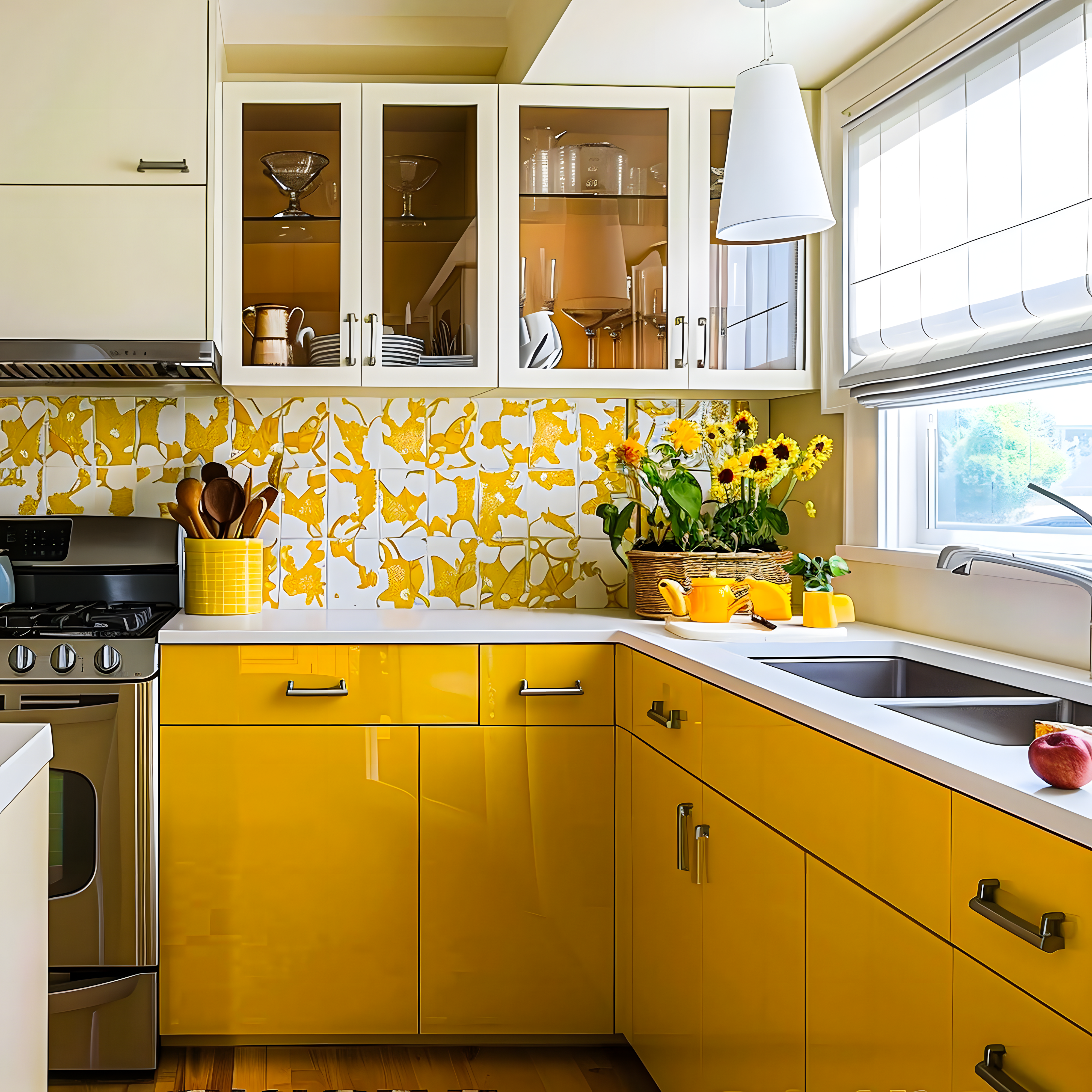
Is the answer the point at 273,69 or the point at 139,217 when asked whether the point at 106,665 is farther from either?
the point at 273,69

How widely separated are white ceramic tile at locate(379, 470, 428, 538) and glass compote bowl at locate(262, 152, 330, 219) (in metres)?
0.71

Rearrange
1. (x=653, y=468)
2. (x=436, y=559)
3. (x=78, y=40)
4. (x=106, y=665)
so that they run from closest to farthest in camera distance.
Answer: (x=106, y=665) → (x=78, y=40) → (x=653, y=468) → (x=436, y=559)

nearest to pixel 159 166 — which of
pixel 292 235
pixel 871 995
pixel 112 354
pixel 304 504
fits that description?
pixel 292 235

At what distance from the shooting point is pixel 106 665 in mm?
2195

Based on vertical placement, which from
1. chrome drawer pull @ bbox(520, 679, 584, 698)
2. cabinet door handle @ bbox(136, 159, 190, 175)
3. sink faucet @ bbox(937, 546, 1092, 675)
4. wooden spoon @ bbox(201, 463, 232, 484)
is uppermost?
cabinet door handle @ bbox(136, 159, 190, 175)

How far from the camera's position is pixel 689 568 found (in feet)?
Answer: 8.13

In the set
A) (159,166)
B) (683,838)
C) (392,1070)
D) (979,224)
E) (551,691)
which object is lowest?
(392,1070)

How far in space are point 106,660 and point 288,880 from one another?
2.04 feet

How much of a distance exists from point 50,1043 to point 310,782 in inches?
29.9

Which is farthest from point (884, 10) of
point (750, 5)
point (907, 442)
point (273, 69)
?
point (273, 69)

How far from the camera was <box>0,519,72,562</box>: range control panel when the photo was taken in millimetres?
2654

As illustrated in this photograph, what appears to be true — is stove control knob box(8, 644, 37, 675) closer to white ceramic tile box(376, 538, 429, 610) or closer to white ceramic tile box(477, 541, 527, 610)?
white ceramic tile box(376, 538, 429, 610)

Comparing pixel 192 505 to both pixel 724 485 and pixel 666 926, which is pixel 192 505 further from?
pixel 666 926

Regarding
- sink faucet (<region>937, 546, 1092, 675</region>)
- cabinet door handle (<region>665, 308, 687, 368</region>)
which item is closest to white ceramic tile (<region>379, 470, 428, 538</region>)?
cabinet door handle (<region>665, 308, 687, 368</region>)
